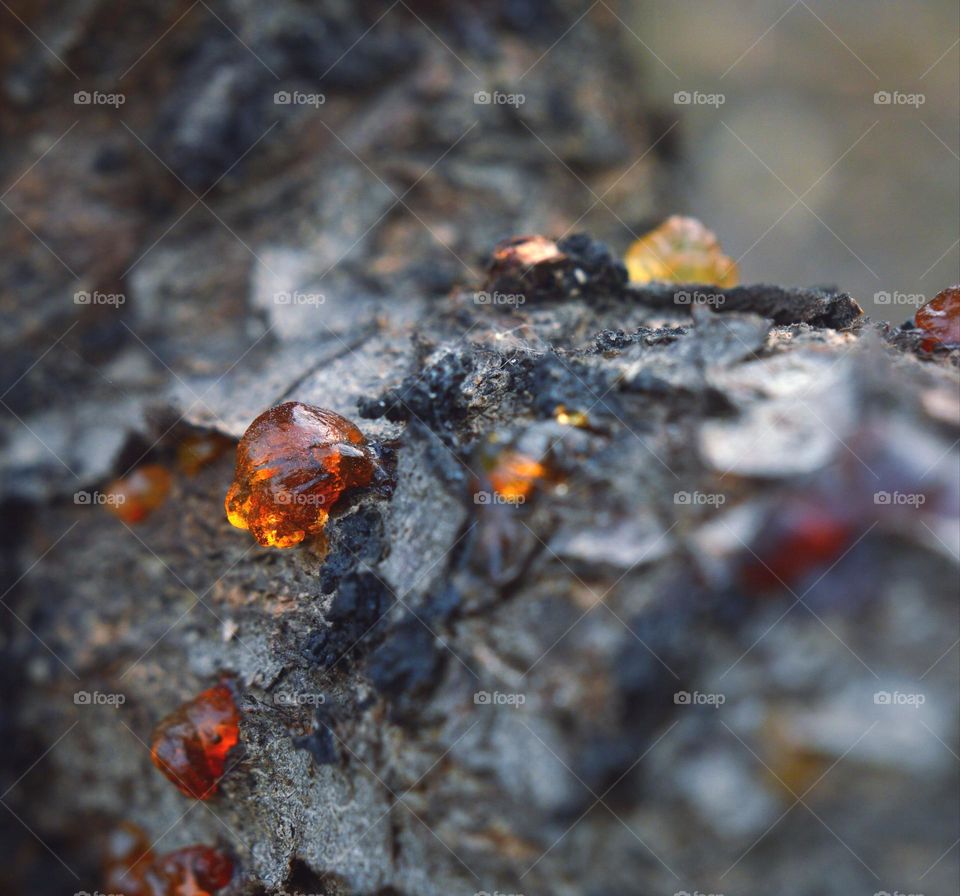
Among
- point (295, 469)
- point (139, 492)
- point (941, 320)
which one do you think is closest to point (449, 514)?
point (295, 469)

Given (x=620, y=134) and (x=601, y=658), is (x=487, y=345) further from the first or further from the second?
(x=620, y=134)

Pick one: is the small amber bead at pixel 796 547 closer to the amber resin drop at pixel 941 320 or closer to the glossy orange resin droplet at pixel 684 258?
the amber resin drop at pixel 941 320

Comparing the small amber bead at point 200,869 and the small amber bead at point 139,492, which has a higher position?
the small amber bead at point 139,492

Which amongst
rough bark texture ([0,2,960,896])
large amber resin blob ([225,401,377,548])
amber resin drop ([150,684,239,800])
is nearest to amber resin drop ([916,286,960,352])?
rough bark texture ([0,2,960,896])

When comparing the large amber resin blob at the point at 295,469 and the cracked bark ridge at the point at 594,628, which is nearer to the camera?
A: the cracked bark ridge at the point at 594,628

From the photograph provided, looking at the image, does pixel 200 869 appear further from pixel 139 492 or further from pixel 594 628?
pixel 594 628

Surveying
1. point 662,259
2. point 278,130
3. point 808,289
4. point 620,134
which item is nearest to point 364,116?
point 278,130

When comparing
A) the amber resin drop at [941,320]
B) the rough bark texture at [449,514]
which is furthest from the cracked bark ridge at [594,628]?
the amber resin drop at [941,320]
